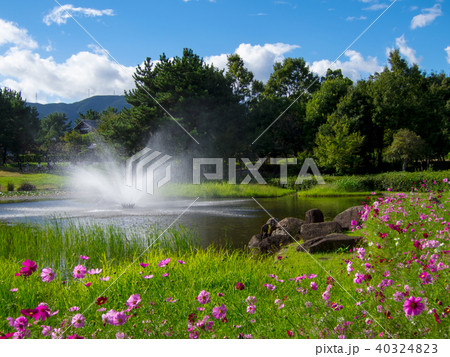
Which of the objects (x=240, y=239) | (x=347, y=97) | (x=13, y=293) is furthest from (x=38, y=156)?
(x=13, y=293)

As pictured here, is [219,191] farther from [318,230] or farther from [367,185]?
[318,230]

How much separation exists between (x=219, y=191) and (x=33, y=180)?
1577 centimetres

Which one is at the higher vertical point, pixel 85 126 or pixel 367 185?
pixel 85 126

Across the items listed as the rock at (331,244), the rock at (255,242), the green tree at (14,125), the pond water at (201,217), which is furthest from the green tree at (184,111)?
the rock at (331,244)

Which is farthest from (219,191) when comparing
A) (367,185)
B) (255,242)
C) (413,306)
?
(413,306)

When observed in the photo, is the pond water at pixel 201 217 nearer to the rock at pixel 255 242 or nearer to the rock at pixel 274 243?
the rock at pixel 255 242

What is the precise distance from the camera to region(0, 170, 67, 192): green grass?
94.2 ft

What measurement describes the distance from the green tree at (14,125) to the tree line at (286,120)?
0.43 ft

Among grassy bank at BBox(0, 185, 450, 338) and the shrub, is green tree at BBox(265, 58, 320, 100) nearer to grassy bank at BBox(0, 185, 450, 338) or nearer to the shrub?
the shrub

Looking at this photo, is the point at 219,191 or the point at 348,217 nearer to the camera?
the point at 348,217

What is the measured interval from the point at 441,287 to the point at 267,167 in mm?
35415

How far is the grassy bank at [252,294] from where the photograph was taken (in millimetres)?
3131

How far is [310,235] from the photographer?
34.6 ft
